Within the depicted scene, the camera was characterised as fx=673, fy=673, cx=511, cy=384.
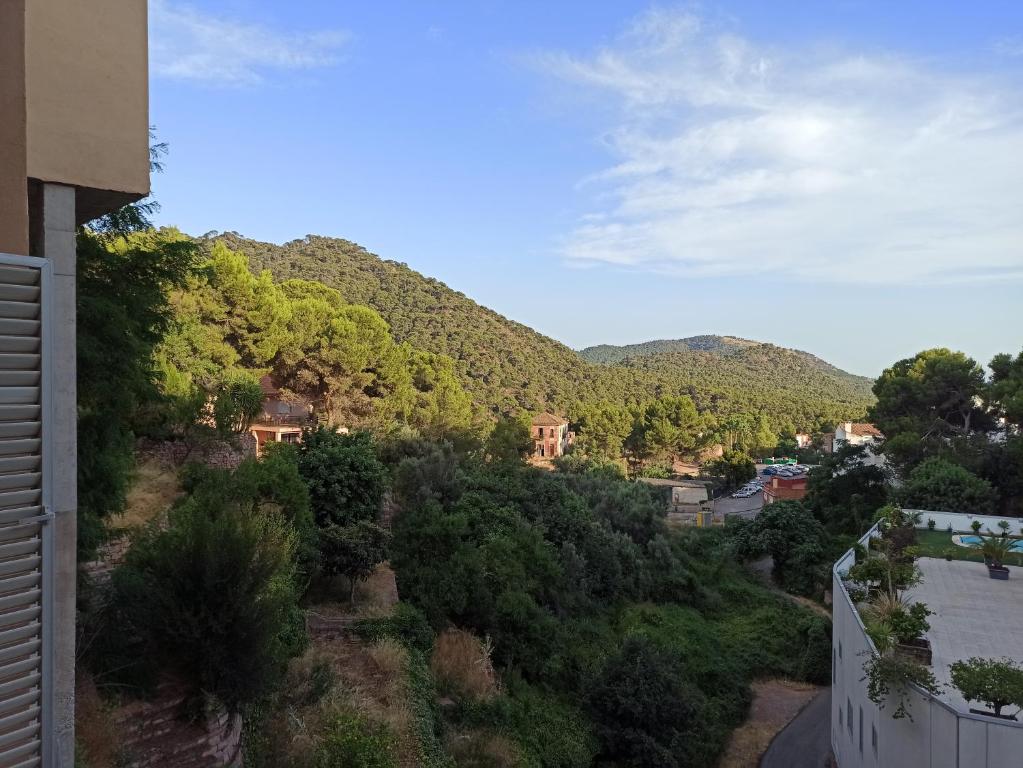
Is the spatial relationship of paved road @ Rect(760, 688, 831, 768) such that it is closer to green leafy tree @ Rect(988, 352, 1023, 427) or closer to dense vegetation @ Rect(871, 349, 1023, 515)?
dense vegetation @ Rect(871, 349, 1023, 515)

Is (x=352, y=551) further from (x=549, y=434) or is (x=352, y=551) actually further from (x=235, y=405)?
(x=549, y=434)

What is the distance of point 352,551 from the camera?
12.2m

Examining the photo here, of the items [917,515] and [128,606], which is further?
[917,515]

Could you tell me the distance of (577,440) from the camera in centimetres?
5550

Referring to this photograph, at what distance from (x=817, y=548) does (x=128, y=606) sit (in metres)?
28.0

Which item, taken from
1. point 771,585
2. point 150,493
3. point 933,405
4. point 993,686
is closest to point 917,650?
point 993,686

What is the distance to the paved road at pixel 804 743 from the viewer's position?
52.3 feet

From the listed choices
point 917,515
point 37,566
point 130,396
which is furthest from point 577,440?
point 37,566

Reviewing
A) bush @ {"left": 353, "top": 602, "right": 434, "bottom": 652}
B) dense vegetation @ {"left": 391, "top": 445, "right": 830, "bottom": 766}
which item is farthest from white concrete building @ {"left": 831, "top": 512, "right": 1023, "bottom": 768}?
bush @ {"left": 353, "top": 602, "right": 434, "bottom": 652}

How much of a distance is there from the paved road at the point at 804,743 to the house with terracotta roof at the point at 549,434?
31.1m

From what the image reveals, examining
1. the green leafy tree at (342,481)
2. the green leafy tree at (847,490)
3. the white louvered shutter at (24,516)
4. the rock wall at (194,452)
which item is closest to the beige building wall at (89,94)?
the white louvered shutter at (24,516)

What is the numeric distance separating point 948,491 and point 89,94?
2623cm

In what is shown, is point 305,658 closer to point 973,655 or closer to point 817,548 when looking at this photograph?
point 973,655

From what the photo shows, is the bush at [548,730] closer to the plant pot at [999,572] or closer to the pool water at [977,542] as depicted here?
the plant pot at [999,572]
